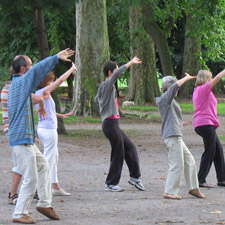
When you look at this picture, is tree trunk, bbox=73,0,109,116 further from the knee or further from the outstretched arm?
the outstretched arm

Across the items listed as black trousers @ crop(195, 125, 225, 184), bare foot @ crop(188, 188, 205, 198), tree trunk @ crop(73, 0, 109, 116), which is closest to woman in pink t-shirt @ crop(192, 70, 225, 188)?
black trousers @ crop(195, 125, 225, 184)

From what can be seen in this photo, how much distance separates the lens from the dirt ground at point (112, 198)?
7.33 meters

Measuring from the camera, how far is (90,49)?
2559 centimetres

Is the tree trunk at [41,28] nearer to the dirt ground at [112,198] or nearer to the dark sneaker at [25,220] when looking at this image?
the dirt ground at [112,198]

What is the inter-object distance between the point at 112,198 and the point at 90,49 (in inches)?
677

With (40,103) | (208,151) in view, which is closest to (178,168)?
(208,151)

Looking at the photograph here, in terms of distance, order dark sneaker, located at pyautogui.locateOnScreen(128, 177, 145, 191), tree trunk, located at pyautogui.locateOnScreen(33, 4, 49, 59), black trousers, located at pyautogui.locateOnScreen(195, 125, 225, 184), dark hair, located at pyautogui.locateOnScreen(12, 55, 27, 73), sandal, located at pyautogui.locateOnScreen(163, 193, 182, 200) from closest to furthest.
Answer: dark hair, located at pyautogui.locateOnScreen(12, 55, 27, 73) → sandal, located at pyautogui.locateOnScreen(163, 193, 182, 200) → dark sneaker, located at pyautogui.locateOnScreen(128, 177, 145, 191) → black trousers, located at pyautogui.locateOnScreen(195, 125, 225, 184) → tree trunk, located at pyautogui.locateOnScreen(33, 4, 49, 59)

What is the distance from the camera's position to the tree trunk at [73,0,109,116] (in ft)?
82.9

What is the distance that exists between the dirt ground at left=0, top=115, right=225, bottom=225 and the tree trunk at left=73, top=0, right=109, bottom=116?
1038cm

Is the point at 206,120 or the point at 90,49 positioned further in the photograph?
the point at 90,49

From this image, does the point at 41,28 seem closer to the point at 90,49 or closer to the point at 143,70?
the point at 90,49

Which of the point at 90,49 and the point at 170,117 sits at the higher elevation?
the point at 90,49

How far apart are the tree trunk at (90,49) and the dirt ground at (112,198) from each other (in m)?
10.4

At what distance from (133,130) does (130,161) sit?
1100 centimetres
